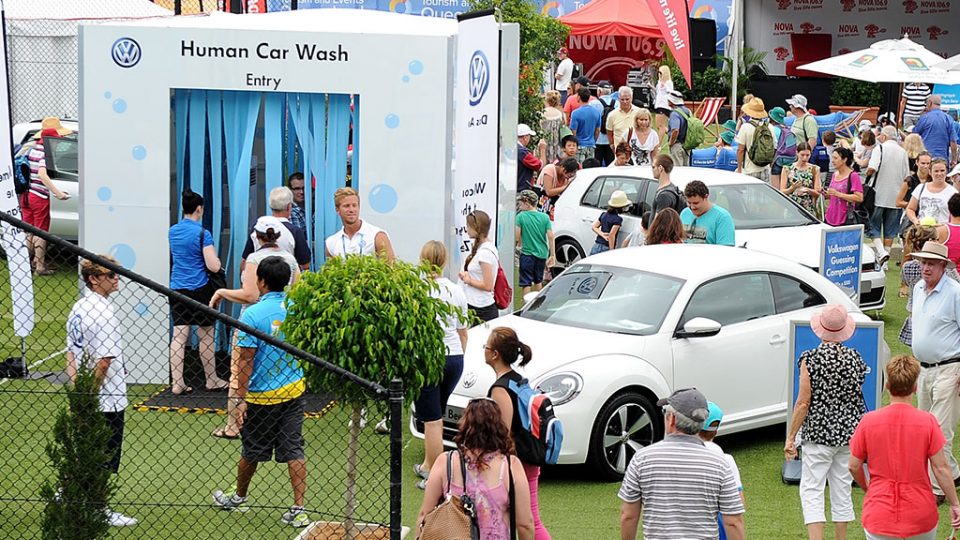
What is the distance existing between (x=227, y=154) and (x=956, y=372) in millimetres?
6593

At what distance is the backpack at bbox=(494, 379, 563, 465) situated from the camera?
734 cm

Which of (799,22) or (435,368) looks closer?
(435,368)

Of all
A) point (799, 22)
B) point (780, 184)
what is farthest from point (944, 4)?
point (780, 184)

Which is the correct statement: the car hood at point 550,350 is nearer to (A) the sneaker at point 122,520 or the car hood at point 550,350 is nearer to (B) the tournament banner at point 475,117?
(B) the tournament banner at point 475,117

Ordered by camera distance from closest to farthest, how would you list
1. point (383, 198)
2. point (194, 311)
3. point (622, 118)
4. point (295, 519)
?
point (295, 519) → point (194, 311) → point (383, 198) → point (622, 118)

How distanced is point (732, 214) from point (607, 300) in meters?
5.41

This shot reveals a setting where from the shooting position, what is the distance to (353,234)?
1103 cm

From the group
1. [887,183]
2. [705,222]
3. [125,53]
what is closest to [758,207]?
[705,222]

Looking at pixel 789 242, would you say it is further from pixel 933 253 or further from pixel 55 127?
pixel 55 127

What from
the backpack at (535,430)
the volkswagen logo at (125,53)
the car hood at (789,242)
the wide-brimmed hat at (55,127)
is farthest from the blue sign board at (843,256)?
the wide-brimmed hat at (55,127)

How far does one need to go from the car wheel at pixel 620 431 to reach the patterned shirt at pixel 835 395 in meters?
1.77

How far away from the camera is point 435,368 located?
7438 mm

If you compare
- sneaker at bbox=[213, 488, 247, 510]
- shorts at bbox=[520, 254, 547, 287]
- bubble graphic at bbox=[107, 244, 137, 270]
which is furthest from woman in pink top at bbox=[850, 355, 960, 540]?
shorts at bbox=[520, 254, 547, 287]

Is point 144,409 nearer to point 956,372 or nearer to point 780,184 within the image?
point 956,372
